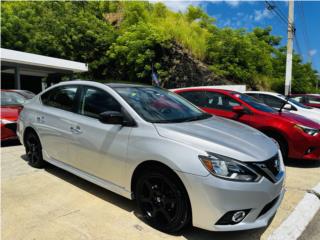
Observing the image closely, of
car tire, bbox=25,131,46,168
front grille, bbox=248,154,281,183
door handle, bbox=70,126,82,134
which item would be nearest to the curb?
front grille, bbox=248,154,281,183

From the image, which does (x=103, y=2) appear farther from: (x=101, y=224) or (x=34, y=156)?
(x=101, y=224)

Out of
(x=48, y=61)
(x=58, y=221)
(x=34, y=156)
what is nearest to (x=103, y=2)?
(x=48, y=61)

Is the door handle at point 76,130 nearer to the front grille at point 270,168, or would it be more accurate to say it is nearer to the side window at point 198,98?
the front grille at point 270,168

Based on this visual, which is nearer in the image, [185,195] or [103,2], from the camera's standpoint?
[185,195]

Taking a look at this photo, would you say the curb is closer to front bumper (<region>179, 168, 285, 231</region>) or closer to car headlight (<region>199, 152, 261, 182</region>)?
front bumper (<region>179, 168, 285, 231</region>)

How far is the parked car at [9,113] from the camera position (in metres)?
6.87

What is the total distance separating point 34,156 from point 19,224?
2.01 metres

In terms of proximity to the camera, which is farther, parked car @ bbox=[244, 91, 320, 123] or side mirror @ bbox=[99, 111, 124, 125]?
parked car @ bbox=[244, 91, 320, 123]

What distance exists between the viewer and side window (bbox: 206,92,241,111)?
6652 millimetres

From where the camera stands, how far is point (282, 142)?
227 inches

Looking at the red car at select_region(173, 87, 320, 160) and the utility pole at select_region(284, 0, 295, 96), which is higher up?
the utility pole at select_region(284, 0, 295, 96)

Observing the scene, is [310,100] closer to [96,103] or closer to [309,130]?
[309,130]

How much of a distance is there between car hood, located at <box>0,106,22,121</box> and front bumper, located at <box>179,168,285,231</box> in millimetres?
5565

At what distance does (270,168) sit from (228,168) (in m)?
0.54
